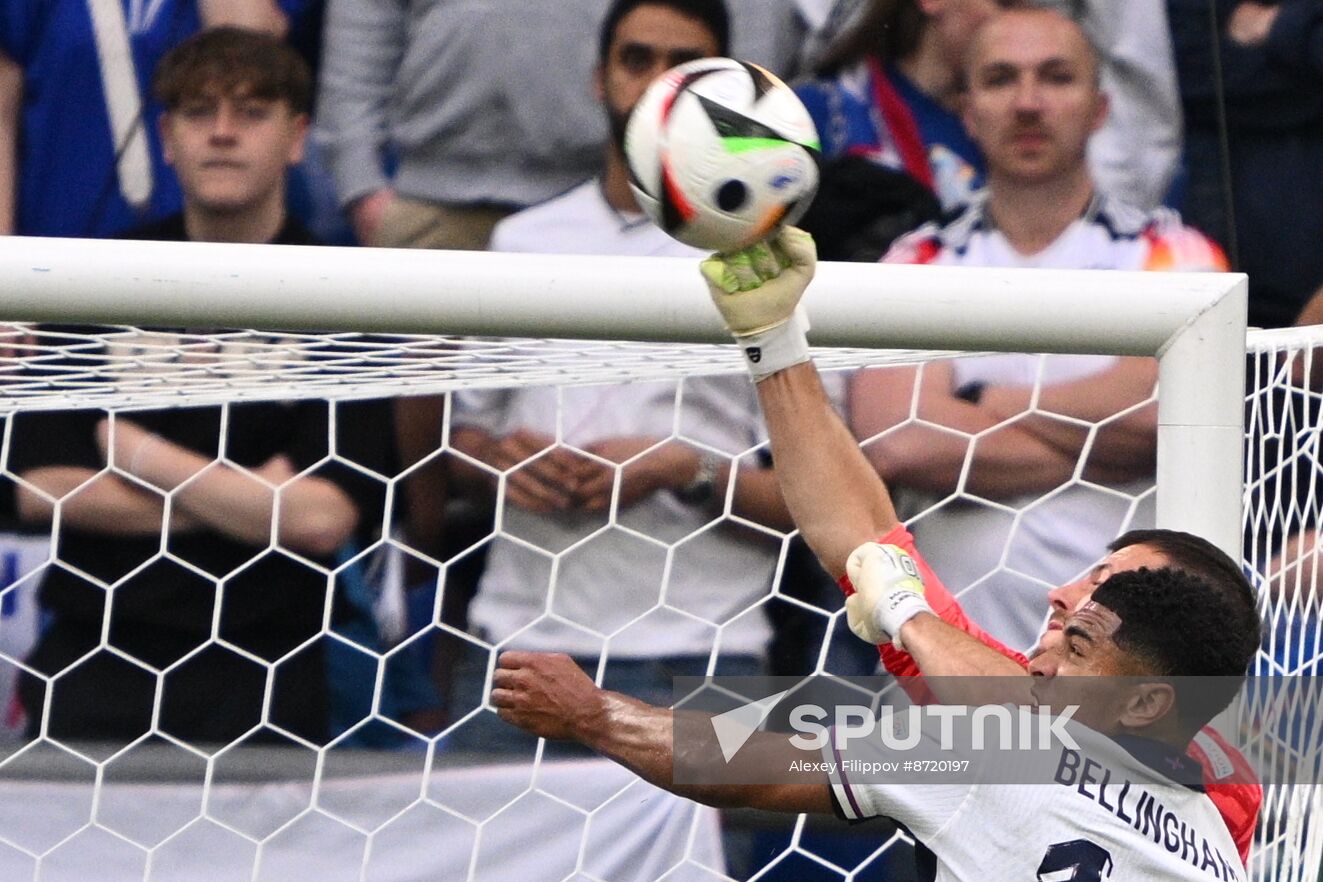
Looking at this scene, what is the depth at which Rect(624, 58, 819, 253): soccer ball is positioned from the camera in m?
1.69

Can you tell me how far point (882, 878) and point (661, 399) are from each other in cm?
107

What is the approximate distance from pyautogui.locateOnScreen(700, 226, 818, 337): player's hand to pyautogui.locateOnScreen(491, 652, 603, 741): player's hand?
424 millimetres

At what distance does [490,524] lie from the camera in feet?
11.4

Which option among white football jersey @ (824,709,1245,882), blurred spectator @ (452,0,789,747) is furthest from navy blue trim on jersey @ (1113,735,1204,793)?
blurred spectator @ (452,0,789,747)

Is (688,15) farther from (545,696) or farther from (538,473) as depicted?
(545,696)

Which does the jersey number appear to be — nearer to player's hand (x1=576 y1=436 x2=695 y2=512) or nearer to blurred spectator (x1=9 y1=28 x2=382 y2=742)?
player's hand (x1=576 y1=436 x2=695 y2=512)

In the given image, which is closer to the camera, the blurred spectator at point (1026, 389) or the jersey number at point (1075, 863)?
the jersey number at point (1075, 863)

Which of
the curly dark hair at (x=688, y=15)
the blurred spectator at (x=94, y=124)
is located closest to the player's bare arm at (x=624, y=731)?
the curly dark hair at (x=688, y=15)

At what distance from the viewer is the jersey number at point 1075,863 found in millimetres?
1646

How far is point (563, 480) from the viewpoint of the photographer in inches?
127

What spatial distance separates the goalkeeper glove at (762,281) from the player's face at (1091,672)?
45 centimetres

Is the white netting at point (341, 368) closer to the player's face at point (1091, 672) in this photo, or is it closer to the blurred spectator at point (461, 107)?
the player's face at point (1091, 672)

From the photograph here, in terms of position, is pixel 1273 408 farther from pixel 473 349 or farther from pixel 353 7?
pixel 353 7

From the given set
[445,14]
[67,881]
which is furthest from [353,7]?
[67,881]
